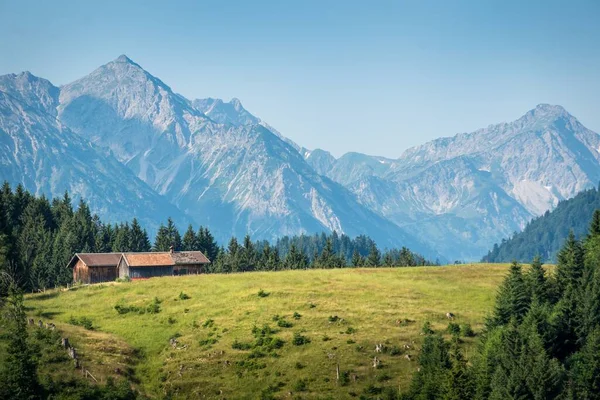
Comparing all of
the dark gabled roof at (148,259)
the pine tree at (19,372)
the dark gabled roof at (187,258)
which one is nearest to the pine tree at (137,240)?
the dark gabled roof at (187,258)

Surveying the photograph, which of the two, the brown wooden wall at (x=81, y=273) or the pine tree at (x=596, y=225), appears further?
the brown wooden wall at (x=81, y=273)

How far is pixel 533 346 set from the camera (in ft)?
236

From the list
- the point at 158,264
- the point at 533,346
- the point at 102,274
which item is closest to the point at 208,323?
the point at 533,346

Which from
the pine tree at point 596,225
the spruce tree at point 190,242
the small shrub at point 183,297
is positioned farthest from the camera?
the spruce tree at point 190,242

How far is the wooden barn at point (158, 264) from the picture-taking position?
13125 centimetres

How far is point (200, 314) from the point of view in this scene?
3720 inches

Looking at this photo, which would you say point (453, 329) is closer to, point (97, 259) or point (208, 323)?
point (208, 323)

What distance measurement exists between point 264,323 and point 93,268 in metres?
56.4

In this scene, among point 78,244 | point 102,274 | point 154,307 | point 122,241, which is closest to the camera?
point 154,307

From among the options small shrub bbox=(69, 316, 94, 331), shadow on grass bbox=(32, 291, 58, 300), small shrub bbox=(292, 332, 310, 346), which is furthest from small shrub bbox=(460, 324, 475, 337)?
shadow on grass bbox=(32, 291, 58, 300)

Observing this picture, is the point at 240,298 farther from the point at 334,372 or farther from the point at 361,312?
the point at 334,372

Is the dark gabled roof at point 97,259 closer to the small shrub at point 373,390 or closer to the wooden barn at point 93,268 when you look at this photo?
the wooden barn at point 93,268

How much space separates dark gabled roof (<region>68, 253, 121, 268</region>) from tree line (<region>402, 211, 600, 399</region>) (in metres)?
73.7

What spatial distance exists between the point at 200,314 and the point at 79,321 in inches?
623
